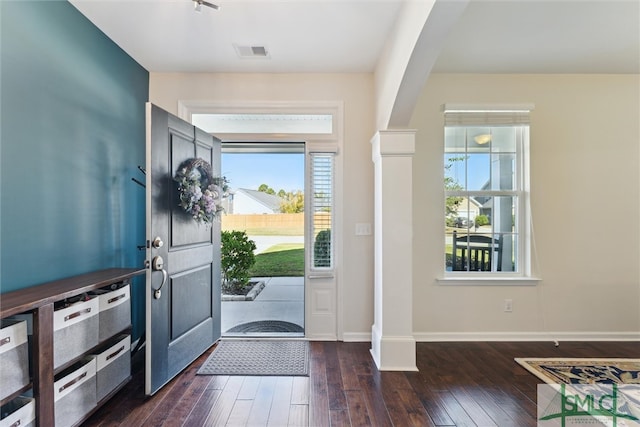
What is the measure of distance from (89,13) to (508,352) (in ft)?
14.3

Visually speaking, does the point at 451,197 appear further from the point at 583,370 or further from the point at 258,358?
the point at 258,358

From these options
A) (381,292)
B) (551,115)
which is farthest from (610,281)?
(381,292)

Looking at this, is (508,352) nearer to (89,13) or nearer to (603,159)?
(603,159)

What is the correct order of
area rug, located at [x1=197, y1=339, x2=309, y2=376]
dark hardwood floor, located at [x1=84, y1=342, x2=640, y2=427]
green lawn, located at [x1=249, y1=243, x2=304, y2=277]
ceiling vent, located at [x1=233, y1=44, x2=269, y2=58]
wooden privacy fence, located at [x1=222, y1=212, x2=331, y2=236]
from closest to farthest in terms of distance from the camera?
dark hardwood floor, located at [x1=84, y1=342, x2=640, y2=427]
area rug, located at [x1=197, y1=339, x2=309, y2=376]
ceiling vent, located at [x1=233, y1=44, x2=269, y2=58]
wooden privacy fence, located at [x1=222, y1=212, x2=331, y2=236]
green lawn, located at [x1=249, y1=243, x2=304, y2=277]

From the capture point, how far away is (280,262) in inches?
254

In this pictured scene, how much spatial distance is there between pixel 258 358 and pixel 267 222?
11.6 feet

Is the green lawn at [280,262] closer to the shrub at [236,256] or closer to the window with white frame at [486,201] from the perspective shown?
the shrub at [236,256]

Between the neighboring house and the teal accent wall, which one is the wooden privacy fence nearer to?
the neighboring house

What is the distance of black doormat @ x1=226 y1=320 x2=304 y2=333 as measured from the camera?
3377mm

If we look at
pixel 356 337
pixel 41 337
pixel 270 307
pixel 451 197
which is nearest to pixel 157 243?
pixel 41 337

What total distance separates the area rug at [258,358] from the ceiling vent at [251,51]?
2658 mm

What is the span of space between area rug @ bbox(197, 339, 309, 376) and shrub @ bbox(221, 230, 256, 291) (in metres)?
2.04

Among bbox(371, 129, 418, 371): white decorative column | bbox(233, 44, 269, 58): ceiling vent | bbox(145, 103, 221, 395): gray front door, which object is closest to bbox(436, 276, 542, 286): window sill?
bbox(371, 129, 418, 371): white decorative column

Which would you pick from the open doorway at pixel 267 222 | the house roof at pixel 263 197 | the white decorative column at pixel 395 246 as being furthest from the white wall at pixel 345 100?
the house roof at pixel 263 197
